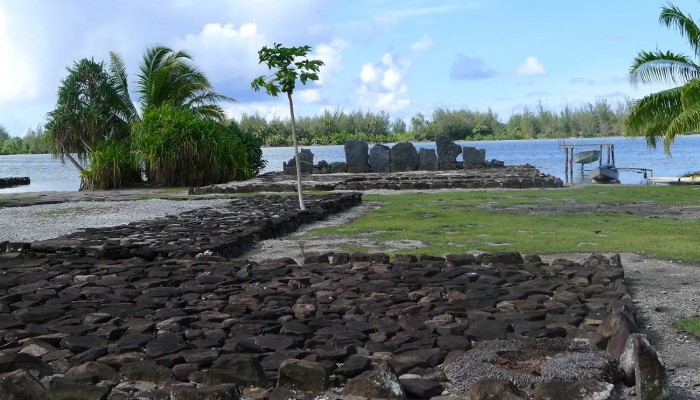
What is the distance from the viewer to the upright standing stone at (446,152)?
107ft

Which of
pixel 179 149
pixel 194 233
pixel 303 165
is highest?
pixel 179 149

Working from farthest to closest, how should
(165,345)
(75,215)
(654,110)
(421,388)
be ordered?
(654,110)
(75,215)
(165,345)
(421,388)

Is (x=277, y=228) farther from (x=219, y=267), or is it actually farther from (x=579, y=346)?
(x=579, y=346)

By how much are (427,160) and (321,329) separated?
2777 cm

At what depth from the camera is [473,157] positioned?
107 ft

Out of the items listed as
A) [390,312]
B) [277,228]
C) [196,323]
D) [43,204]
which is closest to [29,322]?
[196,323]

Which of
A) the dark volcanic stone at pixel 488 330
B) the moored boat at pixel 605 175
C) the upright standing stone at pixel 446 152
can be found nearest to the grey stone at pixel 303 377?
the dark volcanic stone at pixel 488 330

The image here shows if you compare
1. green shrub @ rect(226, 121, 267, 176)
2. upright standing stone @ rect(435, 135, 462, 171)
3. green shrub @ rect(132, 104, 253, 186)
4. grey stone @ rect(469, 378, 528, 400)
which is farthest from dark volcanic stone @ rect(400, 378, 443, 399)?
upright standing stone @ rect(435, 135, 462, 171)

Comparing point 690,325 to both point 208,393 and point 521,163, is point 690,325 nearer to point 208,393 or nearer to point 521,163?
point 208,393

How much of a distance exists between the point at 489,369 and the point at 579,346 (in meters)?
0.67

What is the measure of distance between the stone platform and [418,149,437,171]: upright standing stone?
24.7 m

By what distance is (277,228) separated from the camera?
1099cm

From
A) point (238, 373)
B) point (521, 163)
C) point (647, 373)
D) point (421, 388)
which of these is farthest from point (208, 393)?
point (521, 163)

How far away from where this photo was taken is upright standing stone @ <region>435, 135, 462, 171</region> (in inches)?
1284
